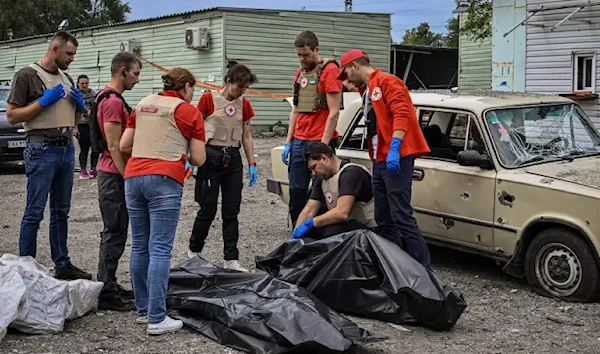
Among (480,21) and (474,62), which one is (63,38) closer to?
(480,21)

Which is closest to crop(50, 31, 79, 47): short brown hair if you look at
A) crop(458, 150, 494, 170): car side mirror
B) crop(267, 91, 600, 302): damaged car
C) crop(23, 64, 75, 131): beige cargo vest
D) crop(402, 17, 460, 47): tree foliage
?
crop(23, 64, 75, 131): beige cargo vest

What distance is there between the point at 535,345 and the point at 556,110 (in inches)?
105

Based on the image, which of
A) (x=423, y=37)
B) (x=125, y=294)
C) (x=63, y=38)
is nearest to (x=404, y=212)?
(x=125, y=294)

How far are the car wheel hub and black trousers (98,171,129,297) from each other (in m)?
3.19

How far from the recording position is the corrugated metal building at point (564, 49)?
17594 mm

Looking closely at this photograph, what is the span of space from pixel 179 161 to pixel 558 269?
3052mm

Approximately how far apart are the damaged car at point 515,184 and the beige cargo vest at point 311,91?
1.97ft

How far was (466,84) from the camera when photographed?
1133 inches

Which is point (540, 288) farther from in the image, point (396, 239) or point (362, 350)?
point (362, 350)

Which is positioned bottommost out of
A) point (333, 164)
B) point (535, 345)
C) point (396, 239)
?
point (535, 345)

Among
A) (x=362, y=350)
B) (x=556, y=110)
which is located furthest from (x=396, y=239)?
(x=556, y=110)

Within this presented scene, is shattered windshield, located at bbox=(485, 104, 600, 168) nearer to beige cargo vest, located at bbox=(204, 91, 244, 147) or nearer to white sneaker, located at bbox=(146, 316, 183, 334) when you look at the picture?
beige cargo vest, located at bbox=(204, 91, 244, 147)

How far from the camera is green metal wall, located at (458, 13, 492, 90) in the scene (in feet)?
94.8

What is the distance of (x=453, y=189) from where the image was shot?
21.1 ft
